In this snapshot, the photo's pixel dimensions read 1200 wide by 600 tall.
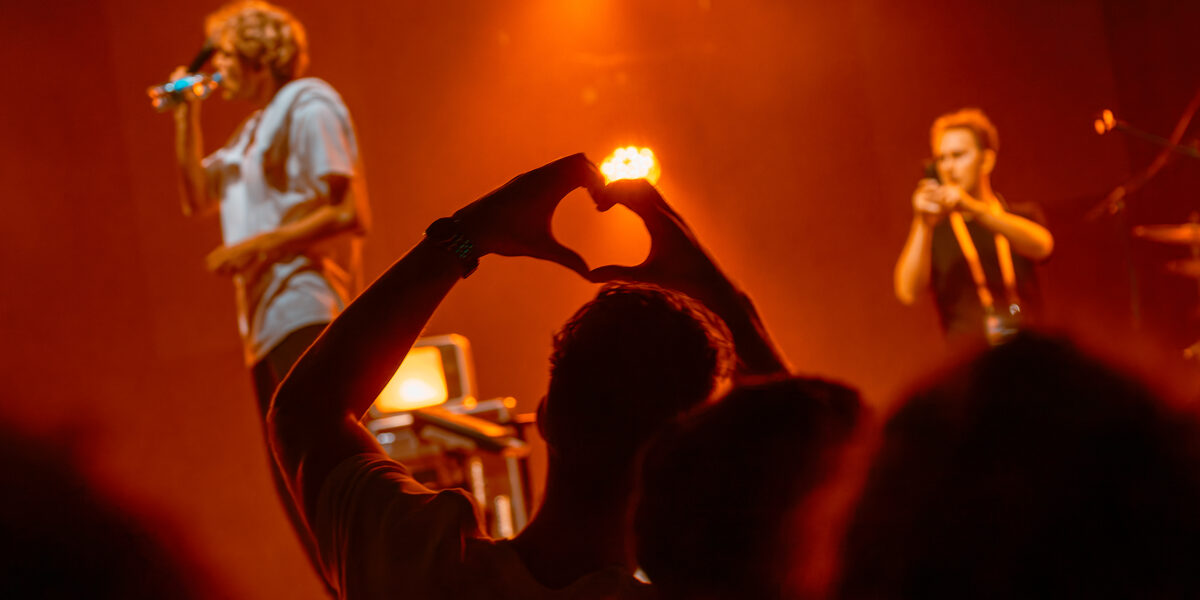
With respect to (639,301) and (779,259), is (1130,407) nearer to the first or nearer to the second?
(639,301)

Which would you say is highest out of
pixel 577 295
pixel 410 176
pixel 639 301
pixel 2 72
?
pixel 2 72

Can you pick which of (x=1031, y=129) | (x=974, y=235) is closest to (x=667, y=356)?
(x=974, y=235)

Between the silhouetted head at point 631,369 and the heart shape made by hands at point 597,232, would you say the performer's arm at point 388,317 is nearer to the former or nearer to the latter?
the silhouetted head at point 631,369

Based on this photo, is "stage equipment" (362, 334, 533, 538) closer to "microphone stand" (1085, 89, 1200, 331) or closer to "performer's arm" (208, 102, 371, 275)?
"performer's arm" (208, 102, 371, 275)

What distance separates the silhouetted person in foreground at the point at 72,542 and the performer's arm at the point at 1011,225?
10.5ft

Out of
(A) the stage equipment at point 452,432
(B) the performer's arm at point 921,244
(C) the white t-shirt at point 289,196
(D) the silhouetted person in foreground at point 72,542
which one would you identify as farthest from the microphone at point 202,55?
(D) the silhouetted person in foreground at point 72,542

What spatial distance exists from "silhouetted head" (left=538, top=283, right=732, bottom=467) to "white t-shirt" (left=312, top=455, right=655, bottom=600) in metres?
0.12

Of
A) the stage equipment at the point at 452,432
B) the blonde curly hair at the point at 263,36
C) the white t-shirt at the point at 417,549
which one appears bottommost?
the stage equipment at the point at 452,432

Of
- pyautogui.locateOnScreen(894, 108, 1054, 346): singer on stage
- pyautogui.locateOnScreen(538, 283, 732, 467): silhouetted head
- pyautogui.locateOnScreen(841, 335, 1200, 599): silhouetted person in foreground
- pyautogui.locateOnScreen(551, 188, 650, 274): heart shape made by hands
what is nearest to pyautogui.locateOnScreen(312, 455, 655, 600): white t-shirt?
pyautogui.locateOnScreen(538, 283, 732, 467): silhouetted head

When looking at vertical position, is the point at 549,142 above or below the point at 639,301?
above

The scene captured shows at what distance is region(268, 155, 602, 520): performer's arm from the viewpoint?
87cm

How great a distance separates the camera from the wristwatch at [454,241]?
2.94 ft

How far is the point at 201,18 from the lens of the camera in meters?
4.14

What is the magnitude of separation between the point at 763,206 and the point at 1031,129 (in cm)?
129
